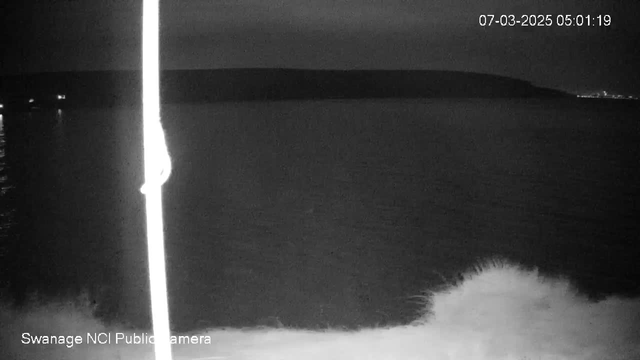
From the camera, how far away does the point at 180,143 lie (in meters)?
28.9

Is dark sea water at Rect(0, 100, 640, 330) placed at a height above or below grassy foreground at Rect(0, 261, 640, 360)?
above

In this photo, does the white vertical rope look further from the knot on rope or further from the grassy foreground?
the grassy foreground

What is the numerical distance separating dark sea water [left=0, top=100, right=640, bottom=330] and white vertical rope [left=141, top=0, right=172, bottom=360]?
2391 millimetres

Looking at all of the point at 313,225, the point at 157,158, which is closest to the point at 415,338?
the point at 157,158

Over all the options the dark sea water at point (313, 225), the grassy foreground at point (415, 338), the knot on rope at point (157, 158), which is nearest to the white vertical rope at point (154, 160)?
the knot on rope at point (157, 158)

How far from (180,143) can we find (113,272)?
2166cm

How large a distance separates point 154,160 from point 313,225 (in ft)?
29.2

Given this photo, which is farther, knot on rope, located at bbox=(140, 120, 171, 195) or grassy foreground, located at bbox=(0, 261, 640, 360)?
grassy foreground, located at bbox=(0, 261, 640, 360)

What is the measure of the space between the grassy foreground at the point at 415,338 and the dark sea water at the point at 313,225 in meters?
1.17

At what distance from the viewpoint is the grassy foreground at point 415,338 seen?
3670mm

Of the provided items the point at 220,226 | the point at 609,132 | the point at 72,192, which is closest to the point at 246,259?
the point at 220,226

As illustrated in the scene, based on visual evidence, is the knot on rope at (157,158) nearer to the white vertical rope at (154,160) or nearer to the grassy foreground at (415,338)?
the white vertical rope at (154,160)

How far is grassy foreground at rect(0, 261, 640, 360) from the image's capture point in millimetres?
3670

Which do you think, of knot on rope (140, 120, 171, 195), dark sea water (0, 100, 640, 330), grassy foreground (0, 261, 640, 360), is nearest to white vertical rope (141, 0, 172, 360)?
knot on rope (140, 120, 171, 195)
